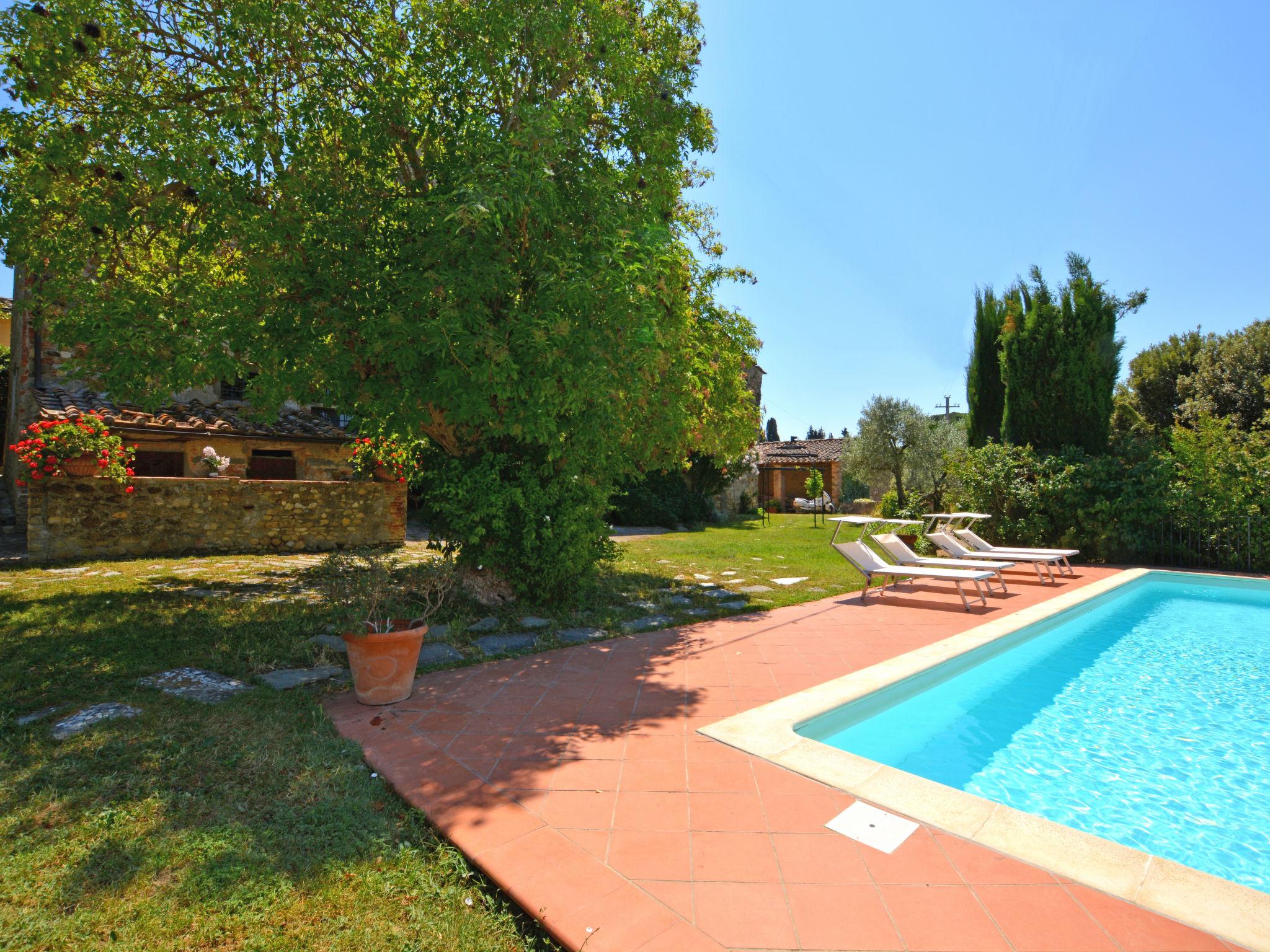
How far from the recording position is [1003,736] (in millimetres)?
4441

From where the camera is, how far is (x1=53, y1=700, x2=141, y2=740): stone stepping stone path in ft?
11.3

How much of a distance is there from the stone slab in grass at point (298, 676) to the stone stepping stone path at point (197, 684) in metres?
0.17

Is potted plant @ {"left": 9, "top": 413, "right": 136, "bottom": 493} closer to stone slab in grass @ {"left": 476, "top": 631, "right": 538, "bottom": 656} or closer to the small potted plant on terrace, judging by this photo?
the small potted plant on terrace

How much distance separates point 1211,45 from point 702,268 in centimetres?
701

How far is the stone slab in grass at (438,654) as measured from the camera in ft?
17.0

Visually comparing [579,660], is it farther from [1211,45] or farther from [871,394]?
[871,394]

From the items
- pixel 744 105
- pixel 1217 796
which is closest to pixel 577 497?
pixel 1217 796

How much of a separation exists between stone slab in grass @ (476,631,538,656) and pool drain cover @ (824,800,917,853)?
349 cm

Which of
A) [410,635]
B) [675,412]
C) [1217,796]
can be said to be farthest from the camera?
[675,412]

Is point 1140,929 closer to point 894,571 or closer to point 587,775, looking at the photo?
point 587,775

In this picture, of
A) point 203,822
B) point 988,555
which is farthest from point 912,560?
point 203,822

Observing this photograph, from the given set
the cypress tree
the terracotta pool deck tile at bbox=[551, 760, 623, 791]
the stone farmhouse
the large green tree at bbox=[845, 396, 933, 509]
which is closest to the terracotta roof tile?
the stone farmhouse

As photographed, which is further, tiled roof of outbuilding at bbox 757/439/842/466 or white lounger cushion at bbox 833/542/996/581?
tiled roof of outbuilding at bbox 757/439/842/466

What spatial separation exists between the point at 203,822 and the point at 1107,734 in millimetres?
5645
